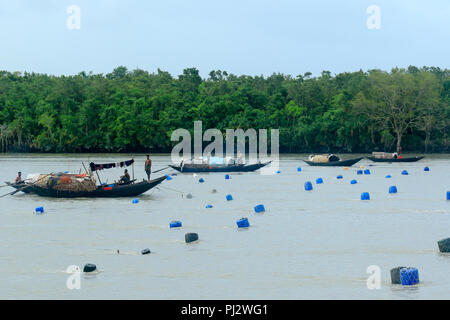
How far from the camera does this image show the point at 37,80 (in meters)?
149

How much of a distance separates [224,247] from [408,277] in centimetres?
749

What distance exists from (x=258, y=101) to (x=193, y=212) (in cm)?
10022

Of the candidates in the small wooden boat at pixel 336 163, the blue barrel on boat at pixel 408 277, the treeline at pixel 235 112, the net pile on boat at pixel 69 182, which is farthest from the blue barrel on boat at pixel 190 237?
the treeline at pixel 235 112

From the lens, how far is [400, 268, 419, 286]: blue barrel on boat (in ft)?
58.0

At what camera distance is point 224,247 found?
23.6 meters

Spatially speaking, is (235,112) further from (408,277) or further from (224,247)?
(408,277)

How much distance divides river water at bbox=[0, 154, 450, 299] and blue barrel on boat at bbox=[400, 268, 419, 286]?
22 centimetres

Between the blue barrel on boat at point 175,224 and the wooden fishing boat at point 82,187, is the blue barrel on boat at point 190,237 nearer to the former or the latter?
the blue barrel on boat at point 175,224

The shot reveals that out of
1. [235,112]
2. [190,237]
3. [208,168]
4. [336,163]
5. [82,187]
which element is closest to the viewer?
[190,237]

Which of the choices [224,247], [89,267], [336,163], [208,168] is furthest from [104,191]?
[336,163]

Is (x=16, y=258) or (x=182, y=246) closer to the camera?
(x=16, y=258)
